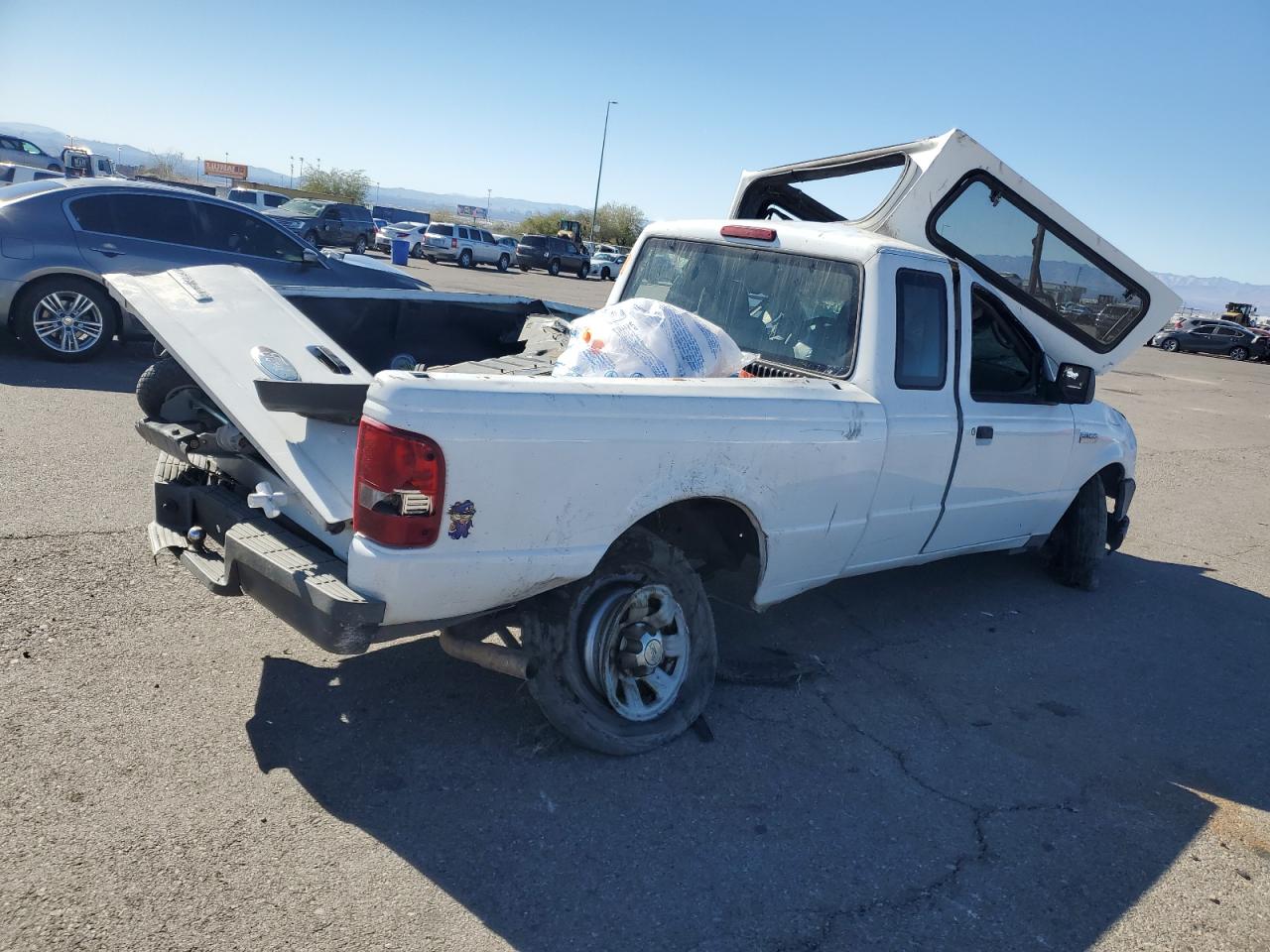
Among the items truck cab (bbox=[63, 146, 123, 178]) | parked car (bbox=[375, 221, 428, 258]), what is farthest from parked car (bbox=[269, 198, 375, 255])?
truck cab (bbox=[63, 146, 123, 178])

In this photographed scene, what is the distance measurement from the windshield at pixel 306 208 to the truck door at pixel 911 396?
3341 cm

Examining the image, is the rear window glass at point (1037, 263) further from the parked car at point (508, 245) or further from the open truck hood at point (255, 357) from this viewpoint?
the parked car at point (508, 245)

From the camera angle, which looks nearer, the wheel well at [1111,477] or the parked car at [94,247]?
the wheel well at [1111,477]

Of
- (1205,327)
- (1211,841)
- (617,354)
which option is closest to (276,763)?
(617,354)

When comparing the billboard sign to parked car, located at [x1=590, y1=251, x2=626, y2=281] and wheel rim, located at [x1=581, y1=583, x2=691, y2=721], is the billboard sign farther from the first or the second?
wheel rim, located at [x1=581, y1=583, x2=691, y2=721]

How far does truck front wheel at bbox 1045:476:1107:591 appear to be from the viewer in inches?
240

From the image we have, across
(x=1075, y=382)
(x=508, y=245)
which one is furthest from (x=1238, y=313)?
(x=1075, y=382)

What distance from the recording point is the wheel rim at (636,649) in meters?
3.45

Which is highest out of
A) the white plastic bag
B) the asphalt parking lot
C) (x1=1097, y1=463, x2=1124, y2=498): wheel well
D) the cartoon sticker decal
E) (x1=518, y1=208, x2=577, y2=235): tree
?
(x1=518, y1=208, x2=577, y2=235): tree

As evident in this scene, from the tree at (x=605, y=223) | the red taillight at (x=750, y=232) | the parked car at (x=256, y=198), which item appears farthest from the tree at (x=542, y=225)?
the red taillight at (x=750, y=232)

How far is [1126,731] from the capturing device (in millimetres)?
4395

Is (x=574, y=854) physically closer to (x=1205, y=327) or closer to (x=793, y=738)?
(x=793, y=738)

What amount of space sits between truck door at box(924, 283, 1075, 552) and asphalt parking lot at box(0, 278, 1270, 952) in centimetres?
64

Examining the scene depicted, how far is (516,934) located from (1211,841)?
262 cm
